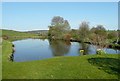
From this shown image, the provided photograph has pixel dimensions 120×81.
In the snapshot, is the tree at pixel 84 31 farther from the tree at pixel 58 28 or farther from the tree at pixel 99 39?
the tree at pixel 58 28

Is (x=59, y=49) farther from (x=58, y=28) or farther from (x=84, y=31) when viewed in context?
(x=58, y=28)

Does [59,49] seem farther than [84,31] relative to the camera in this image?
No

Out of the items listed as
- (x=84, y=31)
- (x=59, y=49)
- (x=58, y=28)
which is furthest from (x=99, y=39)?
(x=58, y=28)

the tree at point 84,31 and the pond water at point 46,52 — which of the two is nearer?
the pond water at point 46,52

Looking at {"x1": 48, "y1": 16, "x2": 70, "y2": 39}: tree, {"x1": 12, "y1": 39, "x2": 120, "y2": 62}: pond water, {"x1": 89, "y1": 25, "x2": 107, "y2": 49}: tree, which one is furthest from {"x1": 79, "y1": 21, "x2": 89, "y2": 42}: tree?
{"x1": 12, "y1": 39, "x2": 120, "y2": 62}: pond water

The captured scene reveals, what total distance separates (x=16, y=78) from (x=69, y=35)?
89.3m

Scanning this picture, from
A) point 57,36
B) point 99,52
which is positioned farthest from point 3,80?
point 57,36

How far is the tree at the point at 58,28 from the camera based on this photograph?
10981 cm

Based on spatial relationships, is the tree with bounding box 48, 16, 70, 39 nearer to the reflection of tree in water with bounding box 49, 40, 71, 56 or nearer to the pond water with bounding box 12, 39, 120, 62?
the reflection of tree in water with bounding box 49, 40, 71, 56

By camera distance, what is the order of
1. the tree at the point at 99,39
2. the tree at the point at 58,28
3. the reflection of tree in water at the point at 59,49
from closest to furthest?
1. the reflection of tree in water at the point at 59,49
2. the tree at the point at 99,39
3. the tree at the point at 58,28

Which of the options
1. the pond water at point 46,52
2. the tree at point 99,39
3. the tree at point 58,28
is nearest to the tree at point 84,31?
the tree at point 99,39

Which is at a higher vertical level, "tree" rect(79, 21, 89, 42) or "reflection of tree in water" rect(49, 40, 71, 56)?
"tree" rect(79, 21, 89, 42)

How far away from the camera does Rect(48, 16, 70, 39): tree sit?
360 feet

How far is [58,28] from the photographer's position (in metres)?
110
